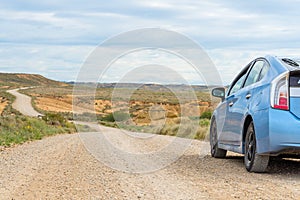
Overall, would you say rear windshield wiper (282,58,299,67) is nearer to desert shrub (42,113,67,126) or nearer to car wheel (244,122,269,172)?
car wheel (244,122,269,172)

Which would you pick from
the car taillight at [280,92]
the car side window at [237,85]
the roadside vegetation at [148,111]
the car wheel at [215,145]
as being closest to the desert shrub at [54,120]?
the roadside vegetation at [148,111]

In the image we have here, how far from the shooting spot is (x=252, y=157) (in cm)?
956

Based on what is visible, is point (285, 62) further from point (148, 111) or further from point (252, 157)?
point (148, 111)

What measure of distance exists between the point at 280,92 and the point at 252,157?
4.42 ft

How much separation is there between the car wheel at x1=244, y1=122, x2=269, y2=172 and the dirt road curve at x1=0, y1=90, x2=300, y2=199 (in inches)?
6.0

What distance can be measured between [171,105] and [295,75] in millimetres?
41259

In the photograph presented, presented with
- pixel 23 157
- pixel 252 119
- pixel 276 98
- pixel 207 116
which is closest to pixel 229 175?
pixel 252 119

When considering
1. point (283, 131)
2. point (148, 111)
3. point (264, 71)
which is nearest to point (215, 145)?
point (264, 71)

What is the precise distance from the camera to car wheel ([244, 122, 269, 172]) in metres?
9.33

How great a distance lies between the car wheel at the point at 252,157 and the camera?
30.6ft

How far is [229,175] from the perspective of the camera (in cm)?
947

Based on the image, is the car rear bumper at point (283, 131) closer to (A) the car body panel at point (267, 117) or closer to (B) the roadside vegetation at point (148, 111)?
(A) the car body panel at point (267, 117)

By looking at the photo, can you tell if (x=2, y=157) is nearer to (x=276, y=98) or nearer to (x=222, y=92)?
(x=222, y=92)

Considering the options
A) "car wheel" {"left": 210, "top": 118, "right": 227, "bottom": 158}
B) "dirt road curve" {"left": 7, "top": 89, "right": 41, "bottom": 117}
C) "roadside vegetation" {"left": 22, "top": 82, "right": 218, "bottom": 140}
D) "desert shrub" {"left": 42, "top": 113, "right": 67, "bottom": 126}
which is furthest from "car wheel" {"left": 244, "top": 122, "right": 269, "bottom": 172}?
"dirt road curve" {"left": 7, "top": 89, "right": 41, "bottom": 117}
